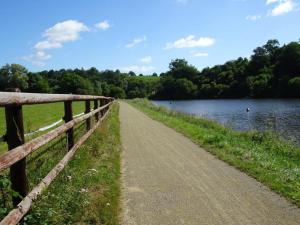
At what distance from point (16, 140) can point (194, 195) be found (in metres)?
3.56

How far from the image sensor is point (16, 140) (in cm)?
411

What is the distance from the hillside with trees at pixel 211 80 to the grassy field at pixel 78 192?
89984 millimetres

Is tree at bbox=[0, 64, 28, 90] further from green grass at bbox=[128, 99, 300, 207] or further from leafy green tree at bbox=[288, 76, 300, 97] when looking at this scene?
green grass at bbox=[128, 99, 300, 207]

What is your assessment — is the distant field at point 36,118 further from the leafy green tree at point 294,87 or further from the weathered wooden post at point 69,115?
the leafy green tree at point 294,87

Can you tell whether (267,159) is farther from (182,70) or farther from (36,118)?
(182,70)

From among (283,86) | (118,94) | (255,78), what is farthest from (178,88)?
(283,86)

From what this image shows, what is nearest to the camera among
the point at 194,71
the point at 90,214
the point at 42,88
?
the point at 90,214

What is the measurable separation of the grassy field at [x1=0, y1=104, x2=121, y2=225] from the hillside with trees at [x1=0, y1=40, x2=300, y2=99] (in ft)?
295

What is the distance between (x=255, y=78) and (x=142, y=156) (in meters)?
128

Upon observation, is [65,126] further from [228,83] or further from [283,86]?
[228,83]

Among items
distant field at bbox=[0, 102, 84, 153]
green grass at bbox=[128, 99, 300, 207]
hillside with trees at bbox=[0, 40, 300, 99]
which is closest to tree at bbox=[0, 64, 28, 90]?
hillside with trees at bbox=[0, 40, 300, 99]

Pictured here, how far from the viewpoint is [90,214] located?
17.3 ft

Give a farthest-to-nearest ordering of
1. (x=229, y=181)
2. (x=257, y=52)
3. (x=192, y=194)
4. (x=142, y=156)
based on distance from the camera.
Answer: (x=257, y=52) < (x=142, y=156) < (x=229, y=181) < (x=192, y=194)

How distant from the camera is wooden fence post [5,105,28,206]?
13.4ft
